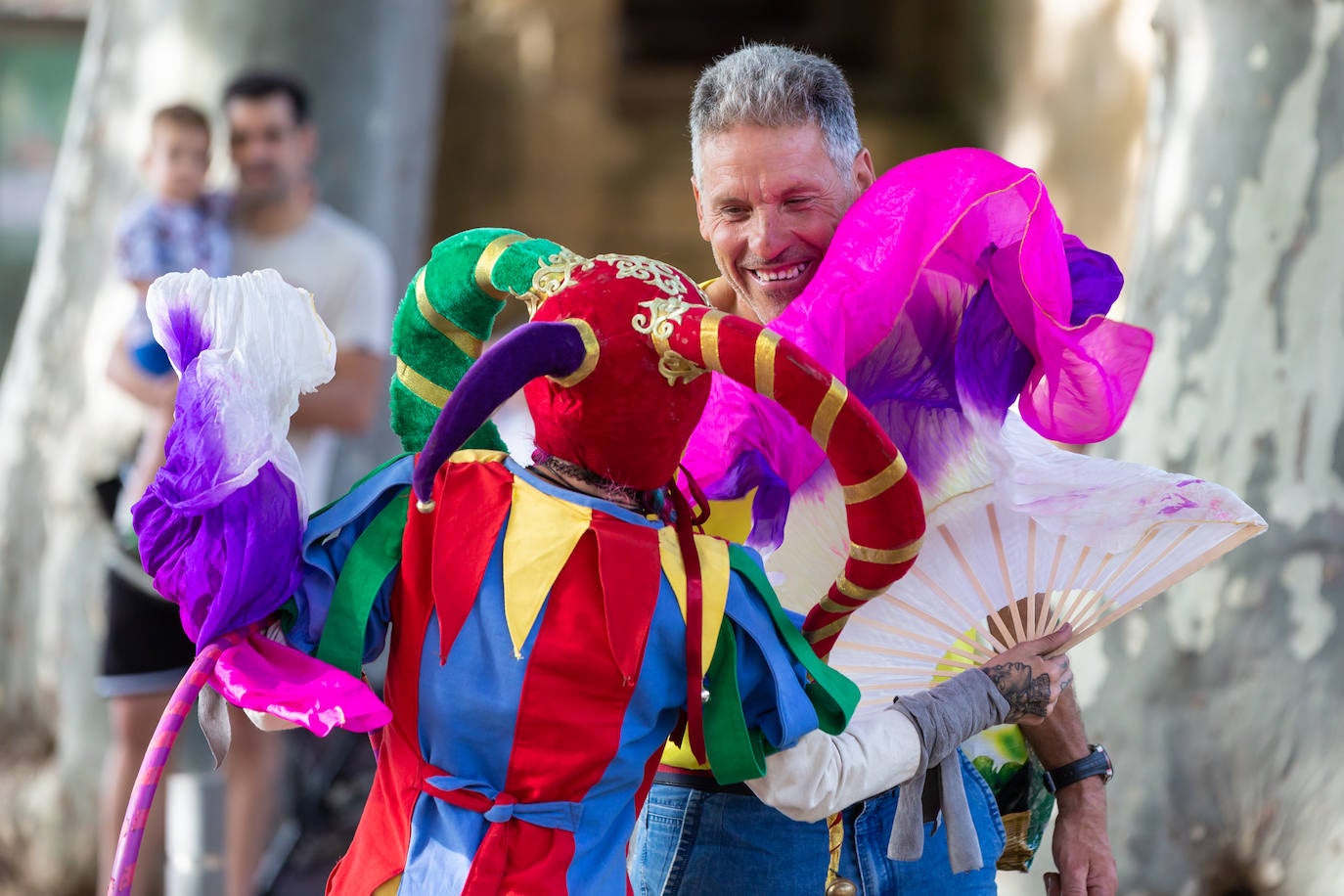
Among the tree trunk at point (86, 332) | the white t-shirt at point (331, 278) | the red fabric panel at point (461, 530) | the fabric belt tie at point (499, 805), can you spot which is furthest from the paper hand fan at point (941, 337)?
the tree trunk at point (86, 332)

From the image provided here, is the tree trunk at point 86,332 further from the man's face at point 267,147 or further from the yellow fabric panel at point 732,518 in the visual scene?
the yellow fabric panel at point 732,518

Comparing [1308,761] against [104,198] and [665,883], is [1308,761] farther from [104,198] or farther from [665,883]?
[104,198]

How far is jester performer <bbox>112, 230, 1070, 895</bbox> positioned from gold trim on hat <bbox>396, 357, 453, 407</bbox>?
9 cm

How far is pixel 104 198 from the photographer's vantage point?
390 cm

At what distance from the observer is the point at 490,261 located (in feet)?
4.58

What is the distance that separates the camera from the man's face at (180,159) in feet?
10.5

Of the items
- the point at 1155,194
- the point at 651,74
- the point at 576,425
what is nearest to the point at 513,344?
the point at 576,425

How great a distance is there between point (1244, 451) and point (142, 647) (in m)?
2.22

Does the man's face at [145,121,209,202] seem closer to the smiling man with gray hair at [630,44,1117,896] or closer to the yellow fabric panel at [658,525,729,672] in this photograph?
the smiling man with gray hair at [630,44,1117,896]

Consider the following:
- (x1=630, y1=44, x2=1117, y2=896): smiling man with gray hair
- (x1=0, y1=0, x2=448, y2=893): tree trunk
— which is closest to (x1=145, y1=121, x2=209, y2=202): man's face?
(x1=0, y1=0, x2=448, y2=893): tree trunk

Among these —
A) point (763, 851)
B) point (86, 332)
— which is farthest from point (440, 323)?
point (86, 332)

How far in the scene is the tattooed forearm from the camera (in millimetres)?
1527

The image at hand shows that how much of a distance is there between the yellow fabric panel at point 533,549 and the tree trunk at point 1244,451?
2.06 meters

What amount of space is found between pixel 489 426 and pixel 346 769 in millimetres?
3013
